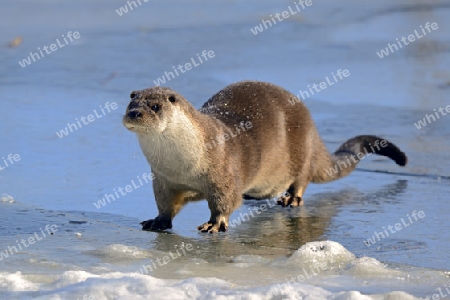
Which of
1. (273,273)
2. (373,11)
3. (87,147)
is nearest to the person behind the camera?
(273,273)

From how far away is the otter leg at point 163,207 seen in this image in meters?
4.82

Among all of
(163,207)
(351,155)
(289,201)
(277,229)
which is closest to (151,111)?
(163,207)

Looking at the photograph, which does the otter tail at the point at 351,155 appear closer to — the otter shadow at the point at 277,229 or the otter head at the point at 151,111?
the otter shadow at the point at 277,229

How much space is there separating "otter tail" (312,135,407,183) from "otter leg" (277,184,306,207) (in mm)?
254

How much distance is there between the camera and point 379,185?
5871 millimetres

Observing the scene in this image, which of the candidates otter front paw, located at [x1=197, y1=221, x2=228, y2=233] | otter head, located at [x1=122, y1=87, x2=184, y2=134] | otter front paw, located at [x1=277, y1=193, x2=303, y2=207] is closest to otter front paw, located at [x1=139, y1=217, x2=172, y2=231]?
Result: otter front paw, located at [x1=197, y1=221, x2=228, y2=233]

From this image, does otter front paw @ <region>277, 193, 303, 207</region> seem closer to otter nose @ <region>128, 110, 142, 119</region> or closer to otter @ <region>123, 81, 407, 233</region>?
otter @ <region>123, 81, 407, 233</region>

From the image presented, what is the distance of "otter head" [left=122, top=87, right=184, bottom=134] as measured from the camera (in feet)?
14.6

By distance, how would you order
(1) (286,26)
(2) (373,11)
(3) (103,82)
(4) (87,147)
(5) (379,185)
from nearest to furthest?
1. (5) (379,185)
2. (4) (87,147)
3. (3) (103,82)
4. (1) (286,26)
5. (2) (373,11)

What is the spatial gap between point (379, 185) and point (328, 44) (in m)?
4.19

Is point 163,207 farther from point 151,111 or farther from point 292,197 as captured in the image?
point 292,197

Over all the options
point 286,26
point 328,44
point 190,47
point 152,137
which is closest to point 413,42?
point 328,44

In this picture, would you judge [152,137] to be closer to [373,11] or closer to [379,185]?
[379,185]

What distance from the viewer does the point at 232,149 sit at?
4992 millimetres
